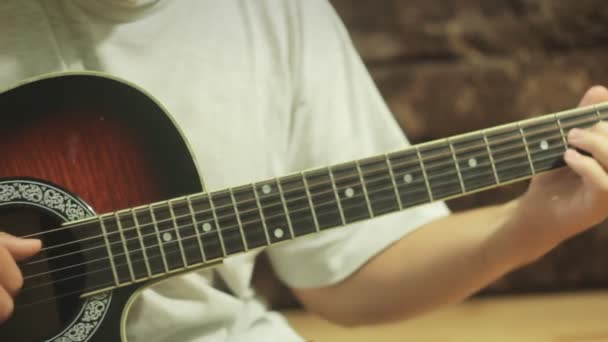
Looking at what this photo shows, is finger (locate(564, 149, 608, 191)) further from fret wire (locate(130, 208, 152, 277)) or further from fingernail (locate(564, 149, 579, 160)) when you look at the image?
fret wire (locate(130, 208, 152, 277))

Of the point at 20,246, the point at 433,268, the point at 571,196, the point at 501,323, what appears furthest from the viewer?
the point at 501,323

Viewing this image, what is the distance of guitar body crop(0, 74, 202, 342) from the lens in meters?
0.62

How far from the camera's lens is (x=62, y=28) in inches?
27.9

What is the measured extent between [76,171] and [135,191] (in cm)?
6

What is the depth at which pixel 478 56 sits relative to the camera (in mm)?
1116

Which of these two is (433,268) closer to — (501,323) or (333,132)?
(333,132)

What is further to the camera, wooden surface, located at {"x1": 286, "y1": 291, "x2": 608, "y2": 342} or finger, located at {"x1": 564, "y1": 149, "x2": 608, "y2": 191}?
wooden surface, located at {"x1": 286, "y1": 291, "x2": 608, "y2": 342}

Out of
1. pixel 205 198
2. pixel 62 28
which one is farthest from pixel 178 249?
pixel 62 28

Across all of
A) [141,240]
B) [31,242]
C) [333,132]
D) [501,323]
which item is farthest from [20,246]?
[501,323]

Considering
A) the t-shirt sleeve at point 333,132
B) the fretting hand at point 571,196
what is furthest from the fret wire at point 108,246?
the fretting hand at point 571,196

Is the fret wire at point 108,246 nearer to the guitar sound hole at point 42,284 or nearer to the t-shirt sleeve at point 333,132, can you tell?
the guitar sound hole at point 42,284

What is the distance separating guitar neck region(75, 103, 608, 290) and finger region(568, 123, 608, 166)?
0.01 metres

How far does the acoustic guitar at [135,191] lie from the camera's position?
618mm

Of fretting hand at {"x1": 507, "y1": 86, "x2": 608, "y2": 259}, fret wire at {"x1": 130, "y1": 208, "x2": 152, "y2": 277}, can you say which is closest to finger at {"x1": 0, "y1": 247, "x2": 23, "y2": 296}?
fret wire at {"x1": 130, "y1": 208, "x2": 152, "y2": 277}
